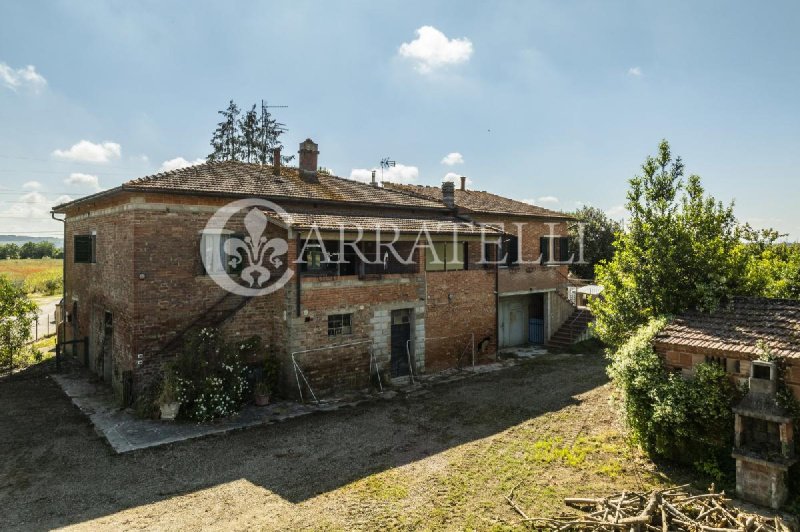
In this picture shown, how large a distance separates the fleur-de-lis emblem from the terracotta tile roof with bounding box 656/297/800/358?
32.4ft

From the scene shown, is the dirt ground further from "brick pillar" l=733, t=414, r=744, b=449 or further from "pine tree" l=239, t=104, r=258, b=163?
"pine tree" l=239, t=104, r=258, b=163

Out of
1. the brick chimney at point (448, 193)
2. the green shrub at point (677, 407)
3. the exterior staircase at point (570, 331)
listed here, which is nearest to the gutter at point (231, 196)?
the brick chimney at point (448, 193)

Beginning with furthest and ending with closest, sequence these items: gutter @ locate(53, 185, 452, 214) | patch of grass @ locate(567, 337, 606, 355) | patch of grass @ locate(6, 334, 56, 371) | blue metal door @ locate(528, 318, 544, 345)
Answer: blue metal door @ locate(528, 318, 544, 345)
patch of grass @ locate(567, 337, 606, 355)
patch of grass @ locate(6, 334, 56, 371)
gutter @ locate(53, 185, 452, 214)

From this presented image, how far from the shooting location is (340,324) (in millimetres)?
13805

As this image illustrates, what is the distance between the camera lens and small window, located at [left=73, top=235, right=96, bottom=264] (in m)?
15.3

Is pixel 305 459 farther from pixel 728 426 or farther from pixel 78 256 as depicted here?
pixel 78 256

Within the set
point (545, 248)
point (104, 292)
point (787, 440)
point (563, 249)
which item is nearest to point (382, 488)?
point (787, 440)

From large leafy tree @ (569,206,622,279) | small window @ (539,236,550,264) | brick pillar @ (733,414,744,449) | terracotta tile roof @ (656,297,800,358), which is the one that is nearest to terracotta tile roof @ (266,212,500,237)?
small window @ (539,236,550,264)

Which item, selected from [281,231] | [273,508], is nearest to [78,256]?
[281,231]

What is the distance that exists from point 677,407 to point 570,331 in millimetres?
13291

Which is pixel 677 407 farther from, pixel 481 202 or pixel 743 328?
pixel 481 202

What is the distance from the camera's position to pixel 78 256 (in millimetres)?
15648

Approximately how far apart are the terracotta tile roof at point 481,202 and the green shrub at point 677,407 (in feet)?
37.7

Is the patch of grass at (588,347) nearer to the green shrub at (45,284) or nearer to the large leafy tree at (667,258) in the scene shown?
the large leafy tree at (667,258)
